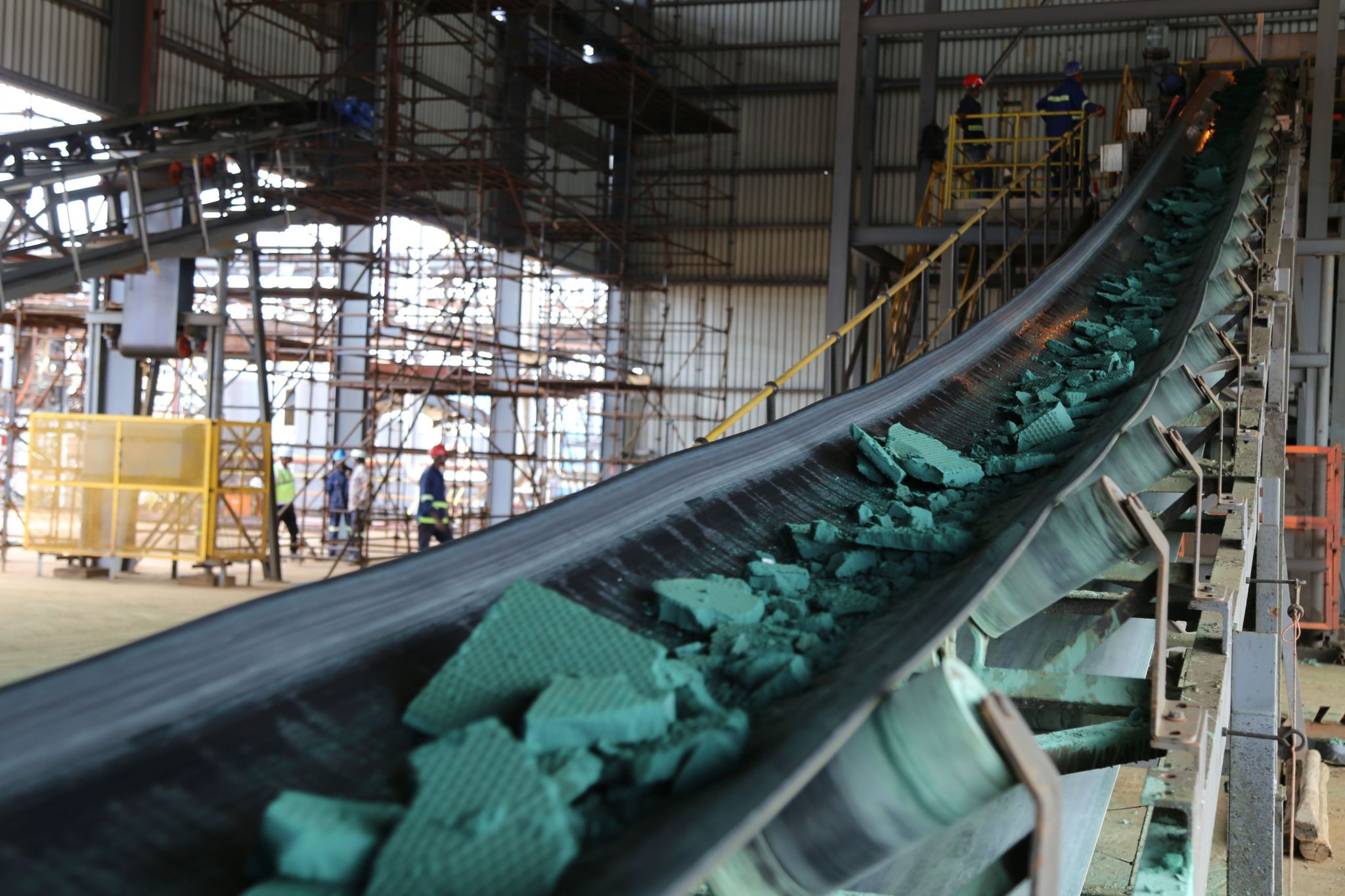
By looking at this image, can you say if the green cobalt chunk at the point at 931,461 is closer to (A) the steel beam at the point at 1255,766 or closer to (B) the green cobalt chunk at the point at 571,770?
(A) the steel beam at the point at 1255,766

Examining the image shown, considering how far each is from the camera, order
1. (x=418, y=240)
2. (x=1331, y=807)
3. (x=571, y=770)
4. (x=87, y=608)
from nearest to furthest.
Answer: (x=571, y=770), (x=1331, y=807), (x=87, y=608), (x=418, y=240)

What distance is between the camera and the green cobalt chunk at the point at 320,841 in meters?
1.45

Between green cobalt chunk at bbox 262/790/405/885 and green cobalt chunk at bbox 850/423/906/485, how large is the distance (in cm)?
223

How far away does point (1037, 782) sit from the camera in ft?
4.66

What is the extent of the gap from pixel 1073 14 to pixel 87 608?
388 inches

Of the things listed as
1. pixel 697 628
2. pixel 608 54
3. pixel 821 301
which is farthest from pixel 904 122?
pixel 697 628

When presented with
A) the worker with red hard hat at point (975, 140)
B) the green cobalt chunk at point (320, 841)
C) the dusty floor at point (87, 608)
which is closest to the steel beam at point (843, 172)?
the worker with red hard hat at point (975, 140)

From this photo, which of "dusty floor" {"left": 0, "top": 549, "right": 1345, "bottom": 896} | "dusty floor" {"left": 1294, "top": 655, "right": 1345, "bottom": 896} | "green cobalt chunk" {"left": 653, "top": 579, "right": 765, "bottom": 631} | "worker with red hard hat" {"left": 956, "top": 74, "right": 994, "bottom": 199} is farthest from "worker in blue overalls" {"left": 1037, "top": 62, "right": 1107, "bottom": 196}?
"green cobalt chunk" {"left": 653, "top": 579, "right": 765, "bottom": 631}

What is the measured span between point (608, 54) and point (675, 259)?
209 inches

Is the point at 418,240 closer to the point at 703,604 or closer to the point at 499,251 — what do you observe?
the point at 499,251

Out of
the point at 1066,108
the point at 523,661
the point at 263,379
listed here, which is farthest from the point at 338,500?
the point at 523,661

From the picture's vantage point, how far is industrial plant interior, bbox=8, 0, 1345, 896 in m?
1.54

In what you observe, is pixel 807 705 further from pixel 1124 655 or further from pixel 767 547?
pixel 1124 655

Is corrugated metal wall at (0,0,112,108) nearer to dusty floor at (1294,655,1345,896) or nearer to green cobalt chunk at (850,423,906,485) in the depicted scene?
green cobalt chunk at (850,423,906,485)
